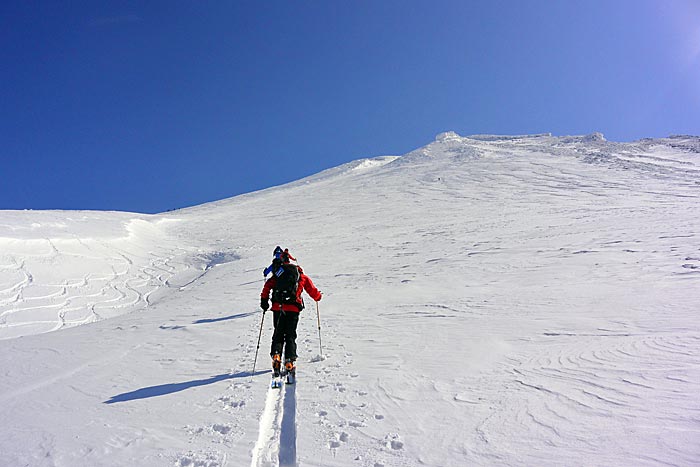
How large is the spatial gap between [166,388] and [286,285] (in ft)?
7.27

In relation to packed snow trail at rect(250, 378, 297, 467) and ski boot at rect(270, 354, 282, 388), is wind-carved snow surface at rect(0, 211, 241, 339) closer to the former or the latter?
ski boot at rect(270, 354, 282, 388)

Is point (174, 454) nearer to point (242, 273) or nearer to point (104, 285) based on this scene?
point (242, 273)

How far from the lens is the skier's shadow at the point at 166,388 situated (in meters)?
5.46

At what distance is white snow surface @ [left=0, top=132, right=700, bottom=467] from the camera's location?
12.9 feet

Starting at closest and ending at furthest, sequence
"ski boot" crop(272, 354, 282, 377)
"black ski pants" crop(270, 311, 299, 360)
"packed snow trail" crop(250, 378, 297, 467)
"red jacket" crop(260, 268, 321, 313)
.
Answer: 1. "packed snow trail" crop(250, 378, 297, 467)
2. "ski boot" crop(272, 354, 282, 377)
3. "black ski pants" crop(270, 311, 299, 360)
4. "red jacket" crop(260, 268, 321, 313)

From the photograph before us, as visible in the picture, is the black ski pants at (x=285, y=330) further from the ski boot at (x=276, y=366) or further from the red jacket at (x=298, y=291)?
the ski boot at (x=276, y=366)

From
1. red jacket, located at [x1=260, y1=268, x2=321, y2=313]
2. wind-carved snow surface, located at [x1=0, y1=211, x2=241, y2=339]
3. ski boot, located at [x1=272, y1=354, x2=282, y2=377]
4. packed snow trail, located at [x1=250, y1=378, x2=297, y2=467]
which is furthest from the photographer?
wind-carved snow surface, located at [x1=0, y1=211, x2=241, y2=339]

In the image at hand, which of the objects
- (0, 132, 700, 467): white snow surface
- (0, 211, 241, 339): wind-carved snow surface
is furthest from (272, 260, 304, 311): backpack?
(0, 211, 241, 339): wind-carved snow surface

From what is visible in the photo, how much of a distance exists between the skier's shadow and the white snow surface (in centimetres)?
4

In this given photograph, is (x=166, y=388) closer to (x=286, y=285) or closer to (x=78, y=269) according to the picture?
(x=286, y=285)

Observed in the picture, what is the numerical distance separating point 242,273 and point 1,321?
8304mm

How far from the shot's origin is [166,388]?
580 centimetres

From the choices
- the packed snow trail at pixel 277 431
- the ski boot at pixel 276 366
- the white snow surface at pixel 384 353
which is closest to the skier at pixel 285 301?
the ski boot at pixel 276 366

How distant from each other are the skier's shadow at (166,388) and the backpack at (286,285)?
45.7 inches
